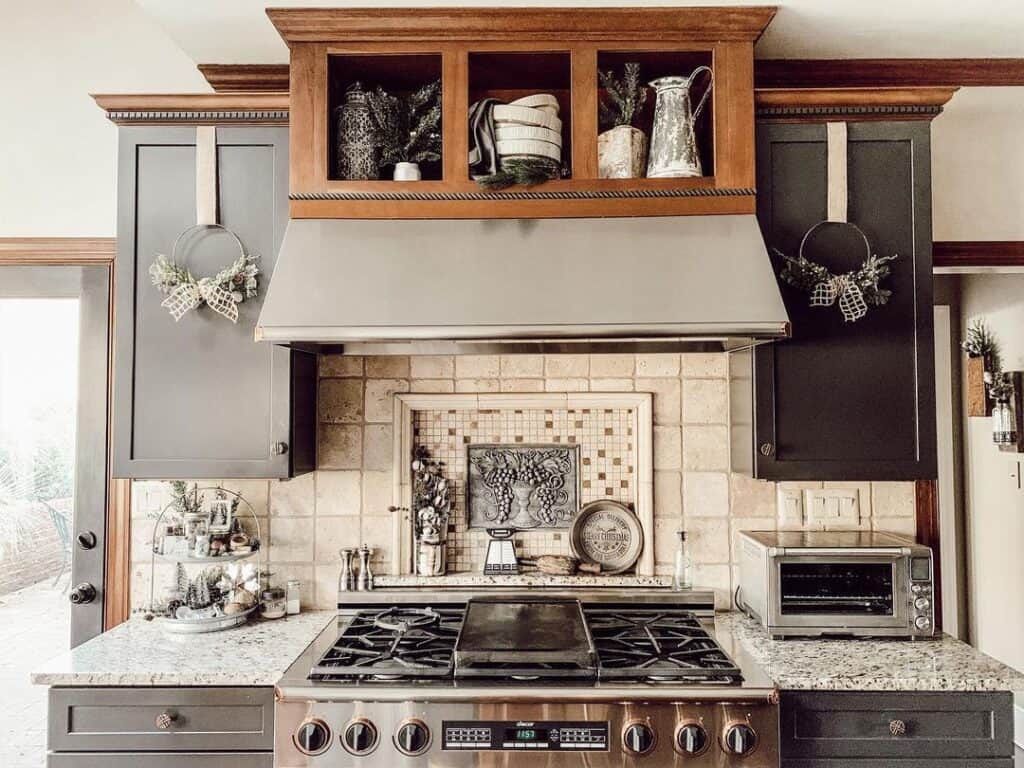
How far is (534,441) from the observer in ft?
8.42

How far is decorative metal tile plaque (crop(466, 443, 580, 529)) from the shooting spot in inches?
101

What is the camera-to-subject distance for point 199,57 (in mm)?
2371

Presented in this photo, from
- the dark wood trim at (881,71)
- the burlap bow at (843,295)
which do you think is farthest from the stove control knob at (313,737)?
Answer: the dark wood trim at (881,71)

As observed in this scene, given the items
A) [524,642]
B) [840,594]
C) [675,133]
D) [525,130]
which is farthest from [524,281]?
[840,594]

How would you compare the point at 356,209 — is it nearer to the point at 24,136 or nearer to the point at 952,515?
the point at 24,136

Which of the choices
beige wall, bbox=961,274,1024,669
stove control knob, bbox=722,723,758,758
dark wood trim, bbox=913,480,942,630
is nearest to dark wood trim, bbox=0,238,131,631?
stove control knob, bbox=722,723,758,758

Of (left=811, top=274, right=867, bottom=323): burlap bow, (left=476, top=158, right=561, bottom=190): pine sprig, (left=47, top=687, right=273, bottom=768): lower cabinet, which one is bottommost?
(left=47, top=687, right=273, bottom=768): lower cabinet

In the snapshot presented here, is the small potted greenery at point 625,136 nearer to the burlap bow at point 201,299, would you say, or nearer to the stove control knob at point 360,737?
the burlap bow at point 201,299

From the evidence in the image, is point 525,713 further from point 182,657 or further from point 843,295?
point 843,295

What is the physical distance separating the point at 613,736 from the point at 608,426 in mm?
1030

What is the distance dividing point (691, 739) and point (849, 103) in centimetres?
178

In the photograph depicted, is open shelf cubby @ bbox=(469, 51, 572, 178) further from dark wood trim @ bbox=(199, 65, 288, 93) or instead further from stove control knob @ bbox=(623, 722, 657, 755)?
stove control knob @ bbox=(623, 722, 657, 755)

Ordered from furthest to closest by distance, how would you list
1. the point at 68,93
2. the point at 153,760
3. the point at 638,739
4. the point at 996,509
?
the point at 996,509
the point at 68,93
the point at 153,760
the point at 638,739

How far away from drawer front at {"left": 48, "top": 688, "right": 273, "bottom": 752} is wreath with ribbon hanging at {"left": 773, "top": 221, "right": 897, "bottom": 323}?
1793 mm
